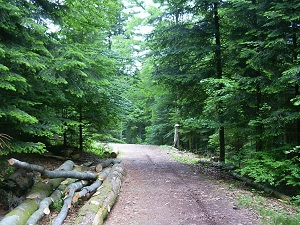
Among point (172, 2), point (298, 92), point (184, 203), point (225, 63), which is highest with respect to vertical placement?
point (172, 2)

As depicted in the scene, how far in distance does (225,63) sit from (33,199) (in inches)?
382

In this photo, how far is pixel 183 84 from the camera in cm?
1269

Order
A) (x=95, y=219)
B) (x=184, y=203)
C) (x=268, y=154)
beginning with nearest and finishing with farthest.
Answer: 1. (x=95, y=219)
2. (x=184, y=203)
3. (x=268, y=154)

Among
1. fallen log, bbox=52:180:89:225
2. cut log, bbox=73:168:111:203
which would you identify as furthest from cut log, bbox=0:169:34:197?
cut log, bbox=73:168:111:203

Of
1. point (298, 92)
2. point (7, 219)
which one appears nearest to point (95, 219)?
point (7, 219)

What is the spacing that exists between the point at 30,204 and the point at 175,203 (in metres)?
3.34

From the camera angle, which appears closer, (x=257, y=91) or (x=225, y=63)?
(x=257, y=91)

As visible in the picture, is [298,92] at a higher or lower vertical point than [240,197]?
higher

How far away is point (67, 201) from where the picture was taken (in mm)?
5953

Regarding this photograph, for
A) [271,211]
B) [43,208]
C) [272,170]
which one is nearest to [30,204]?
[43,208]

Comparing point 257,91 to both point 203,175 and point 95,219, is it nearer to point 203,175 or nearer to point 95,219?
point 203,175

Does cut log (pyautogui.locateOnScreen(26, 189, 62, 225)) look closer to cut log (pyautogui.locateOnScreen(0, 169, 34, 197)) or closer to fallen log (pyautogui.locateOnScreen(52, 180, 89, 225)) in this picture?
fallen log (pyautogui.locateOnScreen(52, 180, 89, 225))

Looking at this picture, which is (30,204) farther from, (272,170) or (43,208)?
(272,170)

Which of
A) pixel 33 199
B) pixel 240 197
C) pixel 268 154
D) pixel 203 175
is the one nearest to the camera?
pixel 33 199
